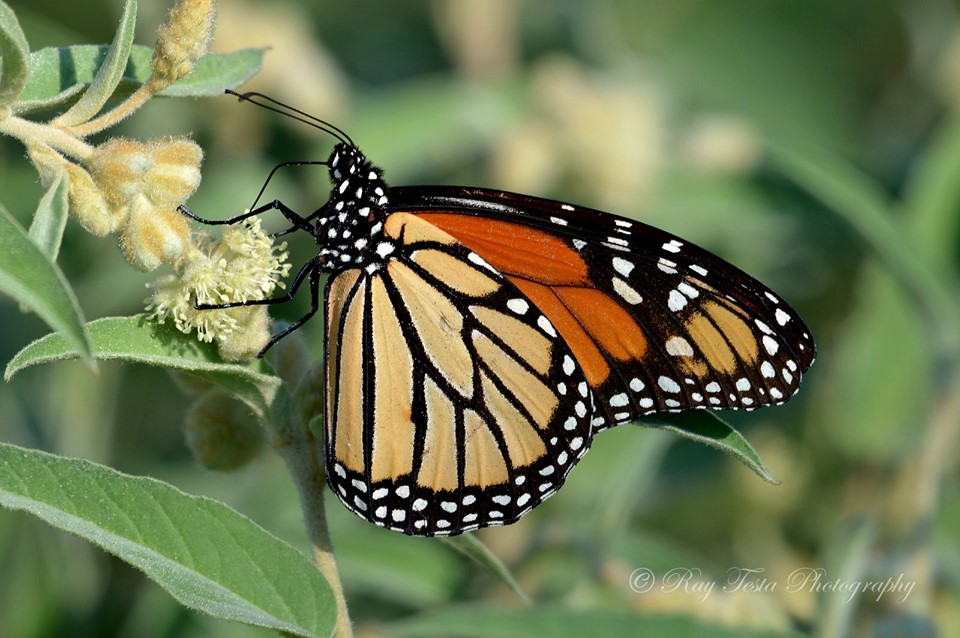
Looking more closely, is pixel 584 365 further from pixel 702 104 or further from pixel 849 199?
pixel 702 104

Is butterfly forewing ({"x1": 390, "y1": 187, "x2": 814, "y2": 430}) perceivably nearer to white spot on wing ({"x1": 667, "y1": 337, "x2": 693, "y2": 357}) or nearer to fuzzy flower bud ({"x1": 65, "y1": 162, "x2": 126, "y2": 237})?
white spot on wing ({"x1": 667, "y1": 337, "x2": 693, "y2": 357})

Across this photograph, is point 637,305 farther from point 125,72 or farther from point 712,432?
point 125,72

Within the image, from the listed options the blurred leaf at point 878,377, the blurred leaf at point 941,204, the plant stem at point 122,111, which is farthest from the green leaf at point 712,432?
the blurred leaf at point 941,204

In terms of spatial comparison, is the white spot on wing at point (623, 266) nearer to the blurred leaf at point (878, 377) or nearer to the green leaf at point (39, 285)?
the green leaf at point (39, 285)

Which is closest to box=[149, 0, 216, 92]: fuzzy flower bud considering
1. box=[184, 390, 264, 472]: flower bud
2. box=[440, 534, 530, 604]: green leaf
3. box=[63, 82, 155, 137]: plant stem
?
box=[63, 82, 155, 137]: plant stem

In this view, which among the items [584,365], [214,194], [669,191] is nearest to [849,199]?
[669,191]

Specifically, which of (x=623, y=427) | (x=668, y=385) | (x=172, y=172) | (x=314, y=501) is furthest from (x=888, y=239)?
(x=172, y=172)
